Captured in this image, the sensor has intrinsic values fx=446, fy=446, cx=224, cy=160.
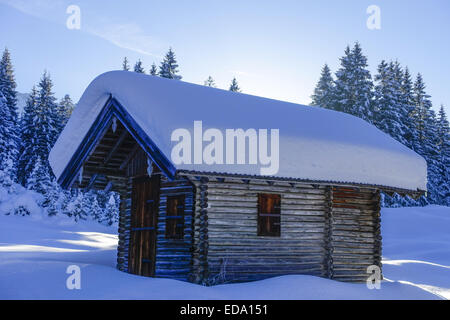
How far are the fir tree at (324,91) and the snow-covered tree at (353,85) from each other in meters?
1.13

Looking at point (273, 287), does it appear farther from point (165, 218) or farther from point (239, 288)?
point (165, 218)

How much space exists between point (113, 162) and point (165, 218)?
3734 millimetres

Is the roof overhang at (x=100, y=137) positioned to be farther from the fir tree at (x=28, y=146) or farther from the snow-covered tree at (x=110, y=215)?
the fir tree at (x=28, y=146)

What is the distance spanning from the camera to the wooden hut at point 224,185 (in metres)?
12.7

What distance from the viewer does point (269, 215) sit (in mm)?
13906

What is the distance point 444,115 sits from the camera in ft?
174

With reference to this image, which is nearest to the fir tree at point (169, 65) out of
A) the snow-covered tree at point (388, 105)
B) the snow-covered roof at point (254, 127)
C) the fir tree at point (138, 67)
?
the fir tree at point (138, 67)

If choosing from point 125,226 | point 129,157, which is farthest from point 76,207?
point 129,157

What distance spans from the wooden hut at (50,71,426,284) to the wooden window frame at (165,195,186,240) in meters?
0.04

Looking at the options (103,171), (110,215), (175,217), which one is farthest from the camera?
(110,215)

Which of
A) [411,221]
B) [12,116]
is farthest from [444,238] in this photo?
[12,116]

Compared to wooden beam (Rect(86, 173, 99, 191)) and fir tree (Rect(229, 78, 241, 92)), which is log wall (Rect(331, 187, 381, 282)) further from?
fir tree (Rect(229, 78, 241, 92))

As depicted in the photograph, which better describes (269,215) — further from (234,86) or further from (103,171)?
(234,86)

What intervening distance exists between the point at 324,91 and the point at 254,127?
3827cm
